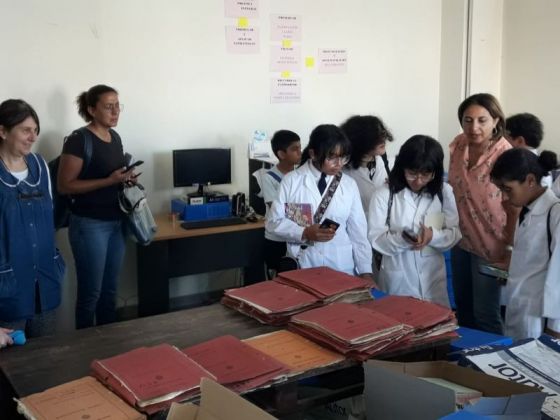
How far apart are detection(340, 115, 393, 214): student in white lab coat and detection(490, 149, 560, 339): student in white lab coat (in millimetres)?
799

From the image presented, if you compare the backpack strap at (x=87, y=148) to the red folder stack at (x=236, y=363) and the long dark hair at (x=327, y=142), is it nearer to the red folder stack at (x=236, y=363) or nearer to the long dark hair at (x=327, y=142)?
the long dark hair at (x=327, y=142)

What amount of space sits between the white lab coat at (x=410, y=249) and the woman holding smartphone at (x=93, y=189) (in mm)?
1338

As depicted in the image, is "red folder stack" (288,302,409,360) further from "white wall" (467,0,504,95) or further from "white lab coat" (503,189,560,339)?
"white wall" (467,0,504,95)

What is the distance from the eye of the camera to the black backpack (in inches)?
116

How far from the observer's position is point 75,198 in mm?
3016

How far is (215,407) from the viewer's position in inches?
46.8

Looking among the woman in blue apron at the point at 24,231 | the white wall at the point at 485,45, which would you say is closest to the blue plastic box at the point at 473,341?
the woman in blue apron at the point at 24,231

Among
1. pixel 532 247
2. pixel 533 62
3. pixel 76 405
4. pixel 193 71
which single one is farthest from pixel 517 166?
pixel 533 62

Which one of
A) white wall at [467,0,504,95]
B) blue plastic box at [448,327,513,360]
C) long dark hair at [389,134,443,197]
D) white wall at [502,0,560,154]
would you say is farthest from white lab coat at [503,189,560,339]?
white wall at [467,0,504,95]

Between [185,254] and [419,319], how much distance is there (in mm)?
2204

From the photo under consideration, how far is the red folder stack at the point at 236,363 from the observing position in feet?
4.51

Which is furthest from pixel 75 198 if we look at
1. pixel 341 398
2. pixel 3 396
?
pixel 341 398

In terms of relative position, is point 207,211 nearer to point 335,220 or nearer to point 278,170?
point 278,170

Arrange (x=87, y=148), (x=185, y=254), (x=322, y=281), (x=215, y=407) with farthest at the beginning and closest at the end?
(x=185, y=254), (x=87, y=148), (x=322, y=281), (x=215, y=407)
